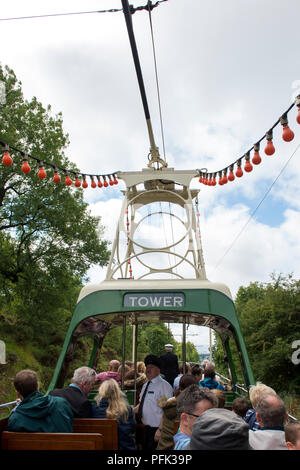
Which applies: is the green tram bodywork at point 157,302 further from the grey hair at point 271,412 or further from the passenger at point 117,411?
the grey hair at point 271,412

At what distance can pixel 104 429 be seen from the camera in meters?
4.04

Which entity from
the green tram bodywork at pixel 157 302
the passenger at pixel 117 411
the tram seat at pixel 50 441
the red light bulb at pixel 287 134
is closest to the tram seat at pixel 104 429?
the passenger at pixel 117 411

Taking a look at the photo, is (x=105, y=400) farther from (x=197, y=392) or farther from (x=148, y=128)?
(x=148, y=128)

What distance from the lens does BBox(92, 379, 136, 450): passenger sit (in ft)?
14.2

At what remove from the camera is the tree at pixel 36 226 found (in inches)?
798

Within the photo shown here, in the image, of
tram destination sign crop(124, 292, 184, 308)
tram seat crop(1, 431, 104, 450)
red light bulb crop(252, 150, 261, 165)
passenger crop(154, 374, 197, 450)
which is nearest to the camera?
tram seat crop(1, 431, 104, 450)

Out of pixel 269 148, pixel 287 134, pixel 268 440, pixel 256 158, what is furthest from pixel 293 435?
pixel 256 158

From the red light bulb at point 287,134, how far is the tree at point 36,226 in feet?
51.6

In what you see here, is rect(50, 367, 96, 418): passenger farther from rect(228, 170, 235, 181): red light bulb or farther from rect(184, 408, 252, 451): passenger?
rect(228, 170, 235, 181): red light bulb

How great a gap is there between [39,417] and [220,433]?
6.87 ft

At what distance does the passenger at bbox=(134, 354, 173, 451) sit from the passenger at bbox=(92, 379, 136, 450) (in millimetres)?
873

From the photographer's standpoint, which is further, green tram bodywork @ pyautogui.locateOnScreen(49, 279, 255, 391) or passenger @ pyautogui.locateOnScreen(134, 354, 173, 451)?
green tram bodywork @ pyautogui.locateOnScreen(49, 279, 255, 391)

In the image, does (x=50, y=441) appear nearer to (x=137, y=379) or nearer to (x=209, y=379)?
(x=209, y=379)

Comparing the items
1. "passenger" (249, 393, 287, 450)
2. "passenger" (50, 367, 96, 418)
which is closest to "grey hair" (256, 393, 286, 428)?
"passenger" (249, 393, 287, 450)
